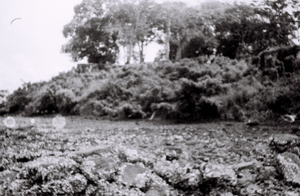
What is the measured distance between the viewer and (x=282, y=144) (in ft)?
15.6

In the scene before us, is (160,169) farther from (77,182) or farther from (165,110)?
(165,110)

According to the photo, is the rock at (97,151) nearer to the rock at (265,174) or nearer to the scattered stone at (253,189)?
the scattered stone at (253,189)

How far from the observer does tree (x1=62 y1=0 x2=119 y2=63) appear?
1423 centimetres

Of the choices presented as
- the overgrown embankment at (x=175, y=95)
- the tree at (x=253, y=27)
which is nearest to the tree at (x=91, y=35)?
the overgrown embankment at (x=175, y=95)

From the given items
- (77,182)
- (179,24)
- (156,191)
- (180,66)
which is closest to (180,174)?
(156,191)

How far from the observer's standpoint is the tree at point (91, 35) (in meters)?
14.2

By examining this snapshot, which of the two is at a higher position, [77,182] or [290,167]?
[290,167]

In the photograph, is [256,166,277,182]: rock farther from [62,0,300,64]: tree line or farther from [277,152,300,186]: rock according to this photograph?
[62,0,300,64]: tree line

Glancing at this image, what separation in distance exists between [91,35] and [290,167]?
14267 millimetres

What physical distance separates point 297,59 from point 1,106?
11.9 meters

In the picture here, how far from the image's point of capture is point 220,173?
3818mm

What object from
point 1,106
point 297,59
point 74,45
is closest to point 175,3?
point 74,45

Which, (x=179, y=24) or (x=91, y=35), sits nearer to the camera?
(x=179, y=24)

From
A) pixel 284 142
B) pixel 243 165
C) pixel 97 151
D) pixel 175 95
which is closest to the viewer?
pixel 97 151
